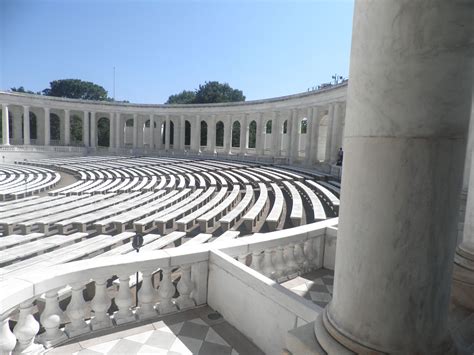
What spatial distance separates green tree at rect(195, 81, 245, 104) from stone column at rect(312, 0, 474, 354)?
172049 millimetres

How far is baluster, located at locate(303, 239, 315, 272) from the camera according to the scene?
13.6 metres

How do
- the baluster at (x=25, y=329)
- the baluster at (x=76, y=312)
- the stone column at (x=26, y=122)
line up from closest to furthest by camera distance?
the baluster at (x=25, y=329), the baluster at (x=76, y=312), the stone column at (x=26, y=122)

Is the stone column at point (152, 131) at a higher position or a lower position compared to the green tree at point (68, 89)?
lower

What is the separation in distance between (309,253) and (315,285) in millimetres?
1464

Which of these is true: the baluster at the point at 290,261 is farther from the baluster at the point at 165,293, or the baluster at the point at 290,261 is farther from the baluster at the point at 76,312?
the baluster at the point at 76,312

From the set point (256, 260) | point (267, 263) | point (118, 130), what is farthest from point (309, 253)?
point (118, 130)

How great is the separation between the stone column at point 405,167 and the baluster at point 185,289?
20.5 feet

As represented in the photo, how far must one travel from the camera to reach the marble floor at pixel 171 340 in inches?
317

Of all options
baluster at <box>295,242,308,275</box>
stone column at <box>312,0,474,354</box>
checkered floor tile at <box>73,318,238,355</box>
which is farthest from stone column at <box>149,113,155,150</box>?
stone column at <box>312,0,474,354</box>

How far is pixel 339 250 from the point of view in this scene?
5289mm

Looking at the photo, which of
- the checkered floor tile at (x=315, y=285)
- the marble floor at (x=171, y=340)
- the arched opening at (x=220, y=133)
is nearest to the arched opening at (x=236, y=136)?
the arched opening at (x=220, y=133)

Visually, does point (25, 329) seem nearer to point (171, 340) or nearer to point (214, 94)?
point (171, 340)

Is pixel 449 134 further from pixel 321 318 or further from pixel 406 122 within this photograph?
pixel 321 318

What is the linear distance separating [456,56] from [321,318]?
4.48 meters
